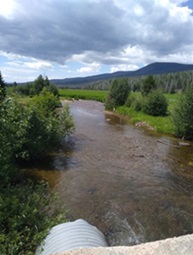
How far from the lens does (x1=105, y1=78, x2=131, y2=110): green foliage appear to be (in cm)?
6012

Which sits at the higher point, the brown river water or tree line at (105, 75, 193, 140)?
tree line at (105, 75, 193, 140)

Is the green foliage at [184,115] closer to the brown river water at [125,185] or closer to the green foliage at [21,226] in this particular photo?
the brown river water at [125,185]

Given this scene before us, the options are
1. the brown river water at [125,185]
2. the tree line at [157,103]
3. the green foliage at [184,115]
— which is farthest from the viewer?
the tree line at [157,103]

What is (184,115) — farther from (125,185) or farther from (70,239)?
(70,239)

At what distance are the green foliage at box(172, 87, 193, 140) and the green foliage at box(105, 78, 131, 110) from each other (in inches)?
1022

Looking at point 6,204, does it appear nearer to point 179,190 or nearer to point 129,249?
point 129,249

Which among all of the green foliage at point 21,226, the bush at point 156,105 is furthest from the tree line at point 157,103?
the green foliage at point 21,226

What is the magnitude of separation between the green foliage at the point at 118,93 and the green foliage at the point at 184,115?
25949 mm

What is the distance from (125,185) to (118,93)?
146ft

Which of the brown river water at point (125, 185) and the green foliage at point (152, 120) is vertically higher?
the green foliage at point (152, 120)

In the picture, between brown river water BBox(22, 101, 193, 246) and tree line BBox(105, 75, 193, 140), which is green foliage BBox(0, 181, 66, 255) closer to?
brown river water BBox(22, 101, 193, 246)

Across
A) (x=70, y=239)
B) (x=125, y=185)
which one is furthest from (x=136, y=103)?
(x=70, y=239)

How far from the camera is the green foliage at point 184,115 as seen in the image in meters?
33.3

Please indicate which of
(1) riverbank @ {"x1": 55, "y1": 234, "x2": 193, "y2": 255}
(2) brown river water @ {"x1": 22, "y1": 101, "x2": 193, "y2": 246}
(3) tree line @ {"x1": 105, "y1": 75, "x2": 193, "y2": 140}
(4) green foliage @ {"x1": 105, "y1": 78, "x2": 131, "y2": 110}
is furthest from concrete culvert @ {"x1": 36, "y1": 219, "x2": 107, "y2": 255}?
(4) green foliage @ {"x1": 105, "y1": 78, "x2": 131, "y2": 110}
